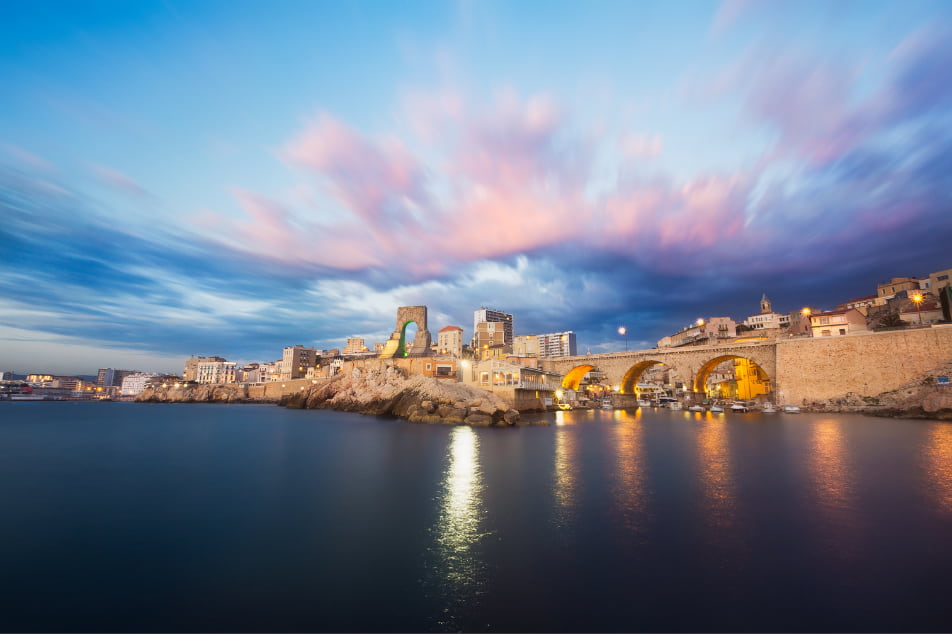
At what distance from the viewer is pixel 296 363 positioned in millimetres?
114688

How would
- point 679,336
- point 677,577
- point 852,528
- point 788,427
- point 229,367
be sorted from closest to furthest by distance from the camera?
point 677,577 → point 852,528 → point 788,427 → point 679,336 → point 229,367

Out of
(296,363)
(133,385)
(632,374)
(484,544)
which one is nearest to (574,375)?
(632,374)

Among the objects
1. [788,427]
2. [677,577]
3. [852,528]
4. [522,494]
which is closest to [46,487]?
[522,494]

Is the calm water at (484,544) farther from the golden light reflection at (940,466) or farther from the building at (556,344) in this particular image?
the building at (556,344)

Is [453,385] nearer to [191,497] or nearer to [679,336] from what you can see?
[191,497]

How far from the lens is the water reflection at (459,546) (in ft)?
21.5

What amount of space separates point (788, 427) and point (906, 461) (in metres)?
15.1

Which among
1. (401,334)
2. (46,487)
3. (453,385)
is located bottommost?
(46,487)

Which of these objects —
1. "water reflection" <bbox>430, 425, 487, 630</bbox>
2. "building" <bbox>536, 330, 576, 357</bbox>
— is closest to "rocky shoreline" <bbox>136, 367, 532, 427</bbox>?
"water reflection" <bbox>430, 425, 487, 630</bbox>

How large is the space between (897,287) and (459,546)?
88557mm

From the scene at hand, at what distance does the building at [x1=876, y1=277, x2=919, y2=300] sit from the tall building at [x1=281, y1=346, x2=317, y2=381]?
127 meters

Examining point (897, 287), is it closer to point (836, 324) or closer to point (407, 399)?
point (836, 324)

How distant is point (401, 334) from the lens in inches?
2825

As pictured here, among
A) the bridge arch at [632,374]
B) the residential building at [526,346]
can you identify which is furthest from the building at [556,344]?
the bridge arch at [632,374]
